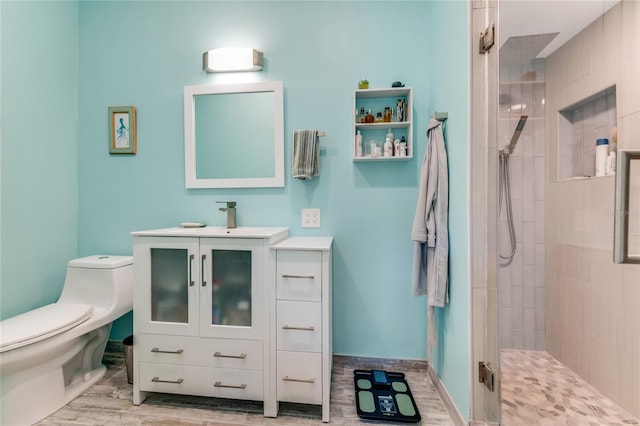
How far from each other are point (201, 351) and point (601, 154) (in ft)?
6.64

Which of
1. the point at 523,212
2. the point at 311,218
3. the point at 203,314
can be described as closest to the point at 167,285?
the point at 203,314

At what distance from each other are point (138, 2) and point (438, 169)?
7.85 ft

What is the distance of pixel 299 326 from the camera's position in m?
1.42

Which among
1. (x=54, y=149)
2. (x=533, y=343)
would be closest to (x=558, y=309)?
(x=533, y=343)

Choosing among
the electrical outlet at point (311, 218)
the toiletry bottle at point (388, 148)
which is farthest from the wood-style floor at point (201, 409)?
the toiletry bottle at point (388, 148)

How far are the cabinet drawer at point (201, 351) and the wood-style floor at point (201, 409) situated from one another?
0.25 m

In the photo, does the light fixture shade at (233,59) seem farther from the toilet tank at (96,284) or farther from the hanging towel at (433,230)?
the toilet tank at (96,284)

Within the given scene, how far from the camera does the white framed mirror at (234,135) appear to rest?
6.15 ft

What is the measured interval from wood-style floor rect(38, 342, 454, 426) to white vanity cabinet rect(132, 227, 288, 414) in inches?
3.8

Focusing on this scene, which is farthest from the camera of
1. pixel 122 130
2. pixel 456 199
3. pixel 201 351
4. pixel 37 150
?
pixel 122 130

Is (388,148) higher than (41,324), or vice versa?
(388,148)

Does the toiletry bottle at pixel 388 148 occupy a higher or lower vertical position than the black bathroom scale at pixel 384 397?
higher

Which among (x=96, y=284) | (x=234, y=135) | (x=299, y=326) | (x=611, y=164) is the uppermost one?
(x=234, y=135)

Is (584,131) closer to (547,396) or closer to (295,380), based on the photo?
(547,396)
